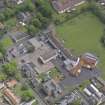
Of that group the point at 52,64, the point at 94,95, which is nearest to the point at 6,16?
the point at 52,64

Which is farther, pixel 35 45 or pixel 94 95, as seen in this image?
pixel 35 45

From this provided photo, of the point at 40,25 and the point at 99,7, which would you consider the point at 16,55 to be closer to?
the point at 40,25

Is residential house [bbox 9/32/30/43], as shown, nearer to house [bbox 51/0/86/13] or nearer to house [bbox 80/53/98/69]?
house [bbox 51/0/86/13]

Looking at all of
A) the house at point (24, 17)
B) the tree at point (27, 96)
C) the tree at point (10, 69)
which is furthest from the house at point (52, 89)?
the house at point (24, 17)

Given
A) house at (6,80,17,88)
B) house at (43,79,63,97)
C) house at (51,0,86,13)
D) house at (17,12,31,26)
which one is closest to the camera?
house at (43,79,63,97)

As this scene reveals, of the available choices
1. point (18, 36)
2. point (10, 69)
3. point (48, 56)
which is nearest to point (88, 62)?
point (48, 56)

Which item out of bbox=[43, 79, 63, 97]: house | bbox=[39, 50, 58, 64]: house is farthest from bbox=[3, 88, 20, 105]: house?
bbox=[39, 50, 58, 64]: house

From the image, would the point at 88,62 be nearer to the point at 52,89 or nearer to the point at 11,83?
the point at 52,89
